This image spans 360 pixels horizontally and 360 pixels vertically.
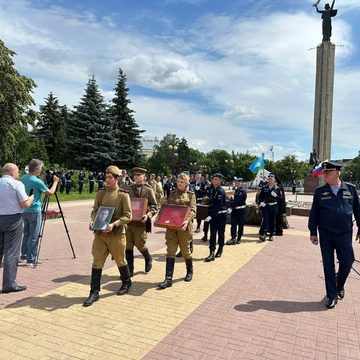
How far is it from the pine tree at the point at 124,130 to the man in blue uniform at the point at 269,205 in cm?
2999

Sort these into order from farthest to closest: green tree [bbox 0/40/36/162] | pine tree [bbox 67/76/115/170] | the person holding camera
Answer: pine tree [bbox 67/76/115/170] < green tree [bbox 0/40/36/162] < the person holding camera

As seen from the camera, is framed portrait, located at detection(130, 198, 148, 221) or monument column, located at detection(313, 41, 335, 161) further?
monument column, located at detection(313, 41, 335, 161)

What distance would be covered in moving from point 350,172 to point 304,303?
94.9 metres

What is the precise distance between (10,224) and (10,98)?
2592 cm

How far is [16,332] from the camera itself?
13.3 feet

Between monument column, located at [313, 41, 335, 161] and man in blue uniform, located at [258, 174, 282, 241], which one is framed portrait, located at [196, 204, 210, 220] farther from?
monument column, located at [313, 41, 335, 161]

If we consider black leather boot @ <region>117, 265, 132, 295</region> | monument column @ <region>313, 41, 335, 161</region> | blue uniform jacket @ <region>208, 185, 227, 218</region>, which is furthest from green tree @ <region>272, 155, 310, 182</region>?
black leather boot @ <region>117, 265, 132, 295</region>

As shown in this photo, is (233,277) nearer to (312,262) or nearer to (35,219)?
(312,262)

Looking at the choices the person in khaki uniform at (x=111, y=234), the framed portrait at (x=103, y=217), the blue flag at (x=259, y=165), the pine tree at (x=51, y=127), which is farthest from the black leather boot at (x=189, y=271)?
the pine tree at (x=51, y=127)

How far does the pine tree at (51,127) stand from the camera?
49844mm

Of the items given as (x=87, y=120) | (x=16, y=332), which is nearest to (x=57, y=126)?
(x=87, y=120)

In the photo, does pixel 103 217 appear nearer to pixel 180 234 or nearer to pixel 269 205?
pixel 180 234

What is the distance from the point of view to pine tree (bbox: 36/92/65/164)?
49844mm

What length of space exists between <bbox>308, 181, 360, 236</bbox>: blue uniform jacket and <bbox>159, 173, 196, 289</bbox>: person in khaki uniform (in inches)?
74.6
